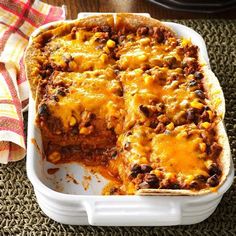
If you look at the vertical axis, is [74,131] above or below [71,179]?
above

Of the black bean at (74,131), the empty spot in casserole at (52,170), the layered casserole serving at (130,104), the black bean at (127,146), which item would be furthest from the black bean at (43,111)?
the black bean at (127,146)

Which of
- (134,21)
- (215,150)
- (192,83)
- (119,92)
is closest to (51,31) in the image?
(134,21)

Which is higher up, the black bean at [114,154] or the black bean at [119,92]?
the black bean at [119,92]

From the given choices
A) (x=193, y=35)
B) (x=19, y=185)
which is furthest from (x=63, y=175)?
(x=193, y=35)

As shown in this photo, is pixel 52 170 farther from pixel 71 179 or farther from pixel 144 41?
pixel 144 41

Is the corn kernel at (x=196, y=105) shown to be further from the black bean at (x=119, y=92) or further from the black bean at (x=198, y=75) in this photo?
the black bean at (x=119, y=92)
